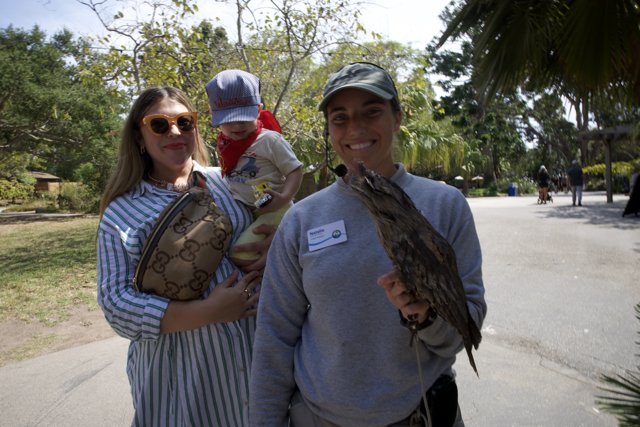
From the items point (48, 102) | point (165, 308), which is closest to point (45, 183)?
point (48, 102)

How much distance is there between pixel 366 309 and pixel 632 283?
6.57 m

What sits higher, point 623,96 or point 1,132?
point 1,132

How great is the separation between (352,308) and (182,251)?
28.1 inches

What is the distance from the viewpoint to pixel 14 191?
112ft

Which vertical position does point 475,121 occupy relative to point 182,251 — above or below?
above

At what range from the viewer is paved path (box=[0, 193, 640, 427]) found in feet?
12.2

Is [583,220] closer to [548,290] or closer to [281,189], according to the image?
[548,290]

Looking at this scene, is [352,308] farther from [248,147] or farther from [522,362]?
[522,362]

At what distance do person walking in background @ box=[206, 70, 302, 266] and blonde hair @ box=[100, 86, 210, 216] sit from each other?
0.41 meters

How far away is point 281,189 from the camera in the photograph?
259 cm

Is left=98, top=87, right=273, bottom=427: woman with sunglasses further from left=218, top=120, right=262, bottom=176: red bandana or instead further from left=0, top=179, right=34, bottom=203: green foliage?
left=0, top=179, right=34, bottom=203: green foliage

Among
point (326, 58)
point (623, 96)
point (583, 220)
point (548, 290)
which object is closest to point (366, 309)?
point (623, 96)

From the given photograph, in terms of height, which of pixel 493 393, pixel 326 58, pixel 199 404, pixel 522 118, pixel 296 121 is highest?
pixel 522 118

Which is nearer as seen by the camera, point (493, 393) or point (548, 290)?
point (493, 393)
